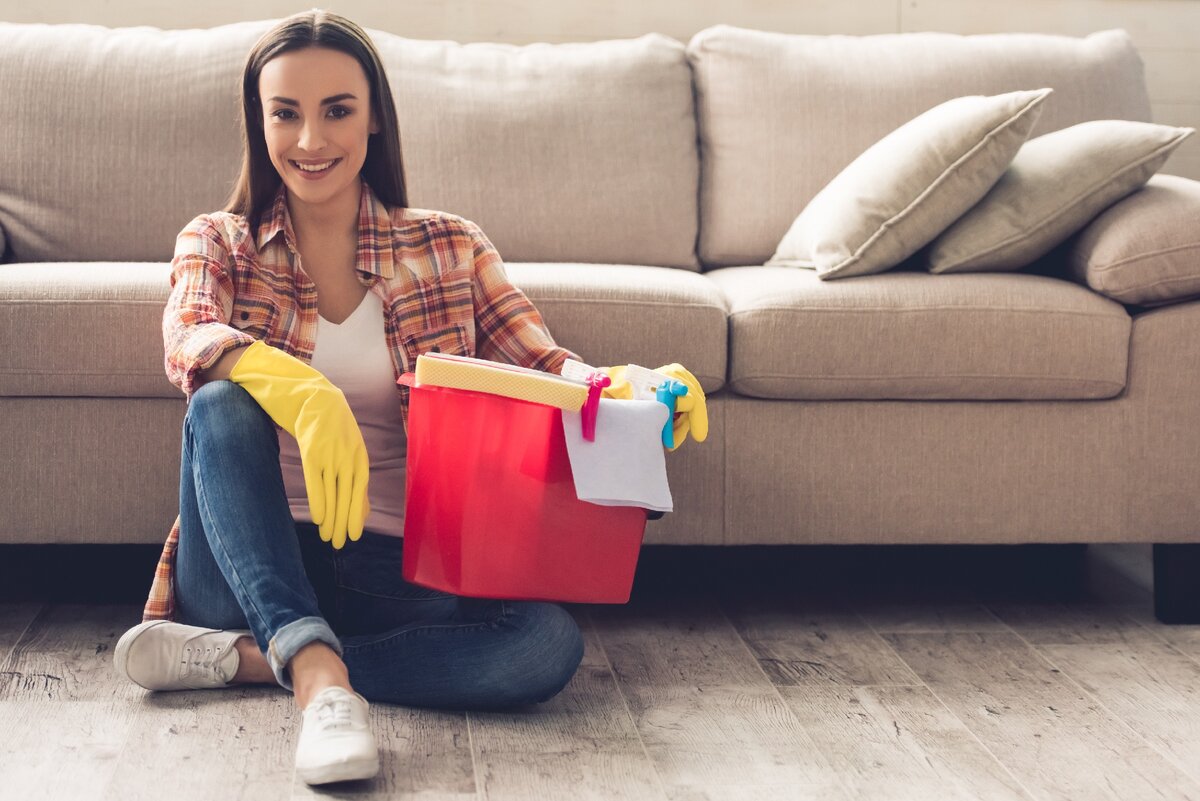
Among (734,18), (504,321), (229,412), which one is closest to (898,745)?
(504,321)

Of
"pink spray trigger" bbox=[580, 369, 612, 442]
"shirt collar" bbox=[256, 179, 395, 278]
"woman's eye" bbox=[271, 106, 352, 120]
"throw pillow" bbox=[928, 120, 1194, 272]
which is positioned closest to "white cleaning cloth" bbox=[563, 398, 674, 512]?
"pink spray trigger" bbox=[580, 369, 612, 442]

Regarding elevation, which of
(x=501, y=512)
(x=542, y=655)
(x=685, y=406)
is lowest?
(x=542, y=655)

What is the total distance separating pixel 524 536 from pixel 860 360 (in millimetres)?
618

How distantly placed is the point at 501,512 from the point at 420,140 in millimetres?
1017

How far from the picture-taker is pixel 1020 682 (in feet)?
5.50

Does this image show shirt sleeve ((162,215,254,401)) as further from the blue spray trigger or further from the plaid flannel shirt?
the blue spray trigger

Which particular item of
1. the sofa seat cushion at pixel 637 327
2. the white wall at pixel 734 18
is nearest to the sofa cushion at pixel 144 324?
the sofa seat cushion at pixel 637 327

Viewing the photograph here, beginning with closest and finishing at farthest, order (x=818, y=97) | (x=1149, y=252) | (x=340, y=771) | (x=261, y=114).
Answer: (x=340, y=771), (x=261, y=114), (x=1149, y=252), (x=818, y=97)

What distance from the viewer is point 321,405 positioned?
137 centimetres

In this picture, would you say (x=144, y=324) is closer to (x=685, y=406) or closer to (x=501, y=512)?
(x=501, y=512)

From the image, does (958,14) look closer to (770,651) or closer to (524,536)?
(770,651)

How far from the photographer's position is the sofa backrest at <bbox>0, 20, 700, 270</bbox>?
217 cm

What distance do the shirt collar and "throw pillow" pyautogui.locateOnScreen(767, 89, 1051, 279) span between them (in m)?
0.67

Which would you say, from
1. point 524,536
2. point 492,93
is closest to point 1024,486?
point 524,536
